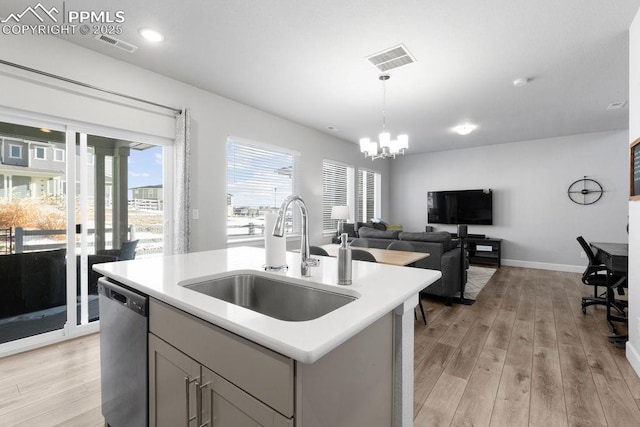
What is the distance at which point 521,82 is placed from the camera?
10.8ft

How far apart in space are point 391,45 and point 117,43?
7.82ft

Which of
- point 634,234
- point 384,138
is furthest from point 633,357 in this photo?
point 384,138

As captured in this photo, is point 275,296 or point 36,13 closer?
point 275,296

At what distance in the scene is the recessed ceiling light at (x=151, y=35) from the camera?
242 centimetres

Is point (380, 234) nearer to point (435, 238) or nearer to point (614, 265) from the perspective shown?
point (435, 238)

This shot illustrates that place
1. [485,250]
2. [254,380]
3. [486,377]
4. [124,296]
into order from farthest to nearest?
[485,250]
[486,377]
[124,296]
[254,380]

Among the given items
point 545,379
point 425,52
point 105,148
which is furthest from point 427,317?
point 105,148

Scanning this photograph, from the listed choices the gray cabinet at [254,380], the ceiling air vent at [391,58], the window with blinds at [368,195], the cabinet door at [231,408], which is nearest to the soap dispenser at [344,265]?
the gray cabinet at [254,380]

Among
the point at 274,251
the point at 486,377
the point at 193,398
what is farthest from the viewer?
the point at 486,377

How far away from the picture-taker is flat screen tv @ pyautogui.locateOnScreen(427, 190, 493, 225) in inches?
259

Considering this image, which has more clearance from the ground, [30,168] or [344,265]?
[30,168]

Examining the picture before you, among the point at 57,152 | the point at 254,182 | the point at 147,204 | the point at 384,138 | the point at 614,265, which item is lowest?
the point at 614,265

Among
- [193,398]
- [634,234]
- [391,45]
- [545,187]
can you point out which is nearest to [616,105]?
[545,187]

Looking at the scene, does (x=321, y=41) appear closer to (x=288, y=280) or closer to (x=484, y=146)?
(x=288, y=280)
